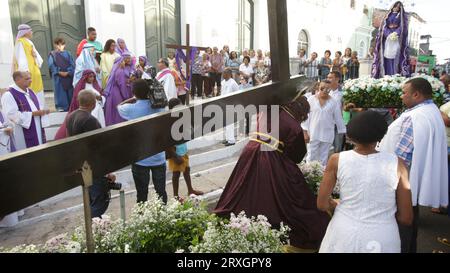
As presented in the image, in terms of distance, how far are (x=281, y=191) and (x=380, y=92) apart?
3.11 m

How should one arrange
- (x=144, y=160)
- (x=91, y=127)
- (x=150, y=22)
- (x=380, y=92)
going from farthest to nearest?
1. (x=150, y=22)
2. (x=380, y=92)
3. (x=144, y=160)
4. (x=91, y=127)

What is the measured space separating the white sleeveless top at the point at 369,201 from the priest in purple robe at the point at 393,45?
20.8 ft

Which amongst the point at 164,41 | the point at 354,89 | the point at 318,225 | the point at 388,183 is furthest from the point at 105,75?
the point at 388,183

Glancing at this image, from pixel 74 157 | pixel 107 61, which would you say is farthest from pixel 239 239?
pixel 107 61

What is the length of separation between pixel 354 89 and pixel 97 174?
5292 millimetres

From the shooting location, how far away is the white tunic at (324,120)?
5.79 m

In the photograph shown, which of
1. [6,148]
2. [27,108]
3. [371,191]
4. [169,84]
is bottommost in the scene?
[6,148]

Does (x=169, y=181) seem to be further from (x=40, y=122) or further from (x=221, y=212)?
(x=221, y=212)

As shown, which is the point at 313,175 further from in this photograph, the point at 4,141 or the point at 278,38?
the point at 4,141

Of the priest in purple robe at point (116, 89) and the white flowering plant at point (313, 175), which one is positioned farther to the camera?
the priest in purple robe at point (116, 89)

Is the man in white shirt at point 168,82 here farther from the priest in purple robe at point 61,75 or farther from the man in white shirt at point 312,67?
the man in white shirt at point 312,67

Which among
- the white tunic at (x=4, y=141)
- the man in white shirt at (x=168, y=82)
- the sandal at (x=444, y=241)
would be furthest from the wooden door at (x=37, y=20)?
the sandal at (x=444, y=241)

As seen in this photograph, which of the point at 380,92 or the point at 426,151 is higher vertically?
the point at 380,92

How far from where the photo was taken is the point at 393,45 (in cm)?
771
